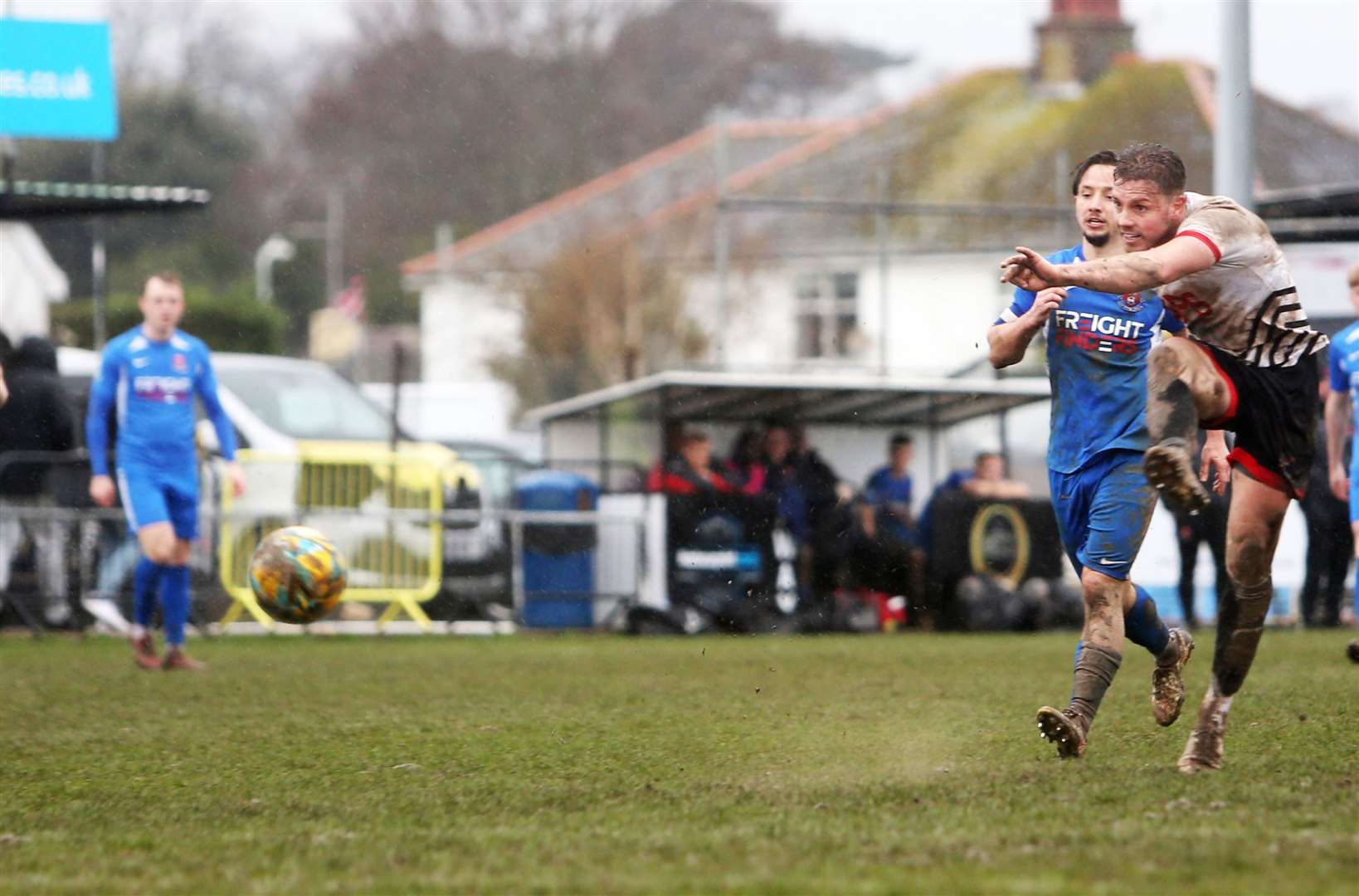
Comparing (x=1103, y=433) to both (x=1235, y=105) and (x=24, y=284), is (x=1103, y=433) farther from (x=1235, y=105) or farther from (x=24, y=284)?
(x=24, y=284)

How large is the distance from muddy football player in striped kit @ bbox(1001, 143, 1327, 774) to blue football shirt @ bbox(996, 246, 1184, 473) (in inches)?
22.0

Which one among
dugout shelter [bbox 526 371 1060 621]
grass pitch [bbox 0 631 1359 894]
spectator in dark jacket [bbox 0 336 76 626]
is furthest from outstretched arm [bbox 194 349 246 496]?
dugout shelter [bbox 526 371 1060 621]

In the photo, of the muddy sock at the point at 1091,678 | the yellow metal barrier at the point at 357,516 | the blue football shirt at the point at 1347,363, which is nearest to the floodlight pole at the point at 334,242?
the yellow metal barrier at the point at 357,516

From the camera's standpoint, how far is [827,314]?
3266cm

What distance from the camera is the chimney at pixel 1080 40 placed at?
29.2m

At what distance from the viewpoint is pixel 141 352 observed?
12.1 metres

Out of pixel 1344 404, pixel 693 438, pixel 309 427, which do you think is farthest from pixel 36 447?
pixel 1344 404

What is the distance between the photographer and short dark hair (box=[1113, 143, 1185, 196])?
600 cm

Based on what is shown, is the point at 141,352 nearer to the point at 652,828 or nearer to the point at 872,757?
the point at 872,757

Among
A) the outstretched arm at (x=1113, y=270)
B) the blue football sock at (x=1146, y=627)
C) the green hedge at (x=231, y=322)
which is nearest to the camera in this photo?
the outstretched arm at (x=1113, y=270)

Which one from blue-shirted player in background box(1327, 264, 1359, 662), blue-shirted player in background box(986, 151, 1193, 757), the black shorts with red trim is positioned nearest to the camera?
the black shorts with red trim

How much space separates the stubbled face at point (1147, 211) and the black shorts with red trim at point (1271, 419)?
0.37 meters

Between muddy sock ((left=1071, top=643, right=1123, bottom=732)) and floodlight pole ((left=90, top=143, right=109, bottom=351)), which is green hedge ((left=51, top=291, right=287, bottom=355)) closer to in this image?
floodlight pole ((left=90, top=143, right=109, bottom=351))

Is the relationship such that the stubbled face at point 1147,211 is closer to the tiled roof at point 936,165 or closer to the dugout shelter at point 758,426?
the dugout shelter at point 758,426
